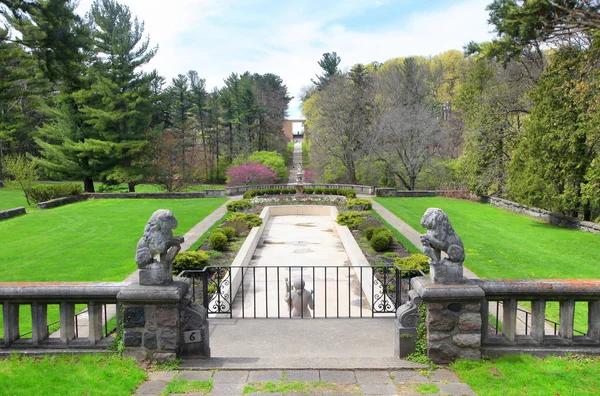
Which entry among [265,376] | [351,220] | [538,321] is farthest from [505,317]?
[351,220]

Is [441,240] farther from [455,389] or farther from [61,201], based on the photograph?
[61,201]

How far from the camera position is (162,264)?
5.66 m

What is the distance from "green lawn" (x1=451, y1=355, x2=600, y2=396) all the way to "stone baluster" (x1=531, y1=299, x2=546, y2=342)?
0.30 m

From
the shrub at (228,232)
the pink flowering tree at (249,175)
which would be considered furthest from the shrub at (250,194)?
the shrub at (228,232)

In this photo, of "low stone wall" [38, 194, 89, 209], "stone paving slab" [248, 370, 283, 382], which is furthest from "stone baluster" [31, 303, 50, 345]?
"low stone wall" [38, 194, 89, 209]

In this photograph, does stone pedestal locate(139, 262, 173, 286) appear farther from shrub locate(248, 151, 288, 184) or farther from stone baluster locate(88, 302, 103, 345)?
shrub locate(248, 151, 288, 184)

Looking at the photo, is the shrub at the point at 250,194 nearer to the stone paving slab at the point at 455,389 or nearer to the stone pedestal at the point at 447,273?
the stone pedestal at the point at 447,273

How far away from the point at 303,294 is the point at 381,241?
21.4 ft

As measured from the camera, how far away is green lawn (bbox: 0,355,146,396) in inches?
190

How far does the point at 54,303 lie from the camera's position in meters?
5.66

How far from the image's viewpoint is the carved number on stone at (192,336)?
229 inches

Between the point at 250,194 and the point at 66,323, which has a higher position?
the point at 66,323

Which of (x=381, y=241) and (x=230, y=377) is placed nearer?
(x=230, y=377)

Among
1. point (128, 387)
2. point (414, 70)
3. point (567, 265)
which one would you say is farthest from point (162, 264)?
point (414, 70)
